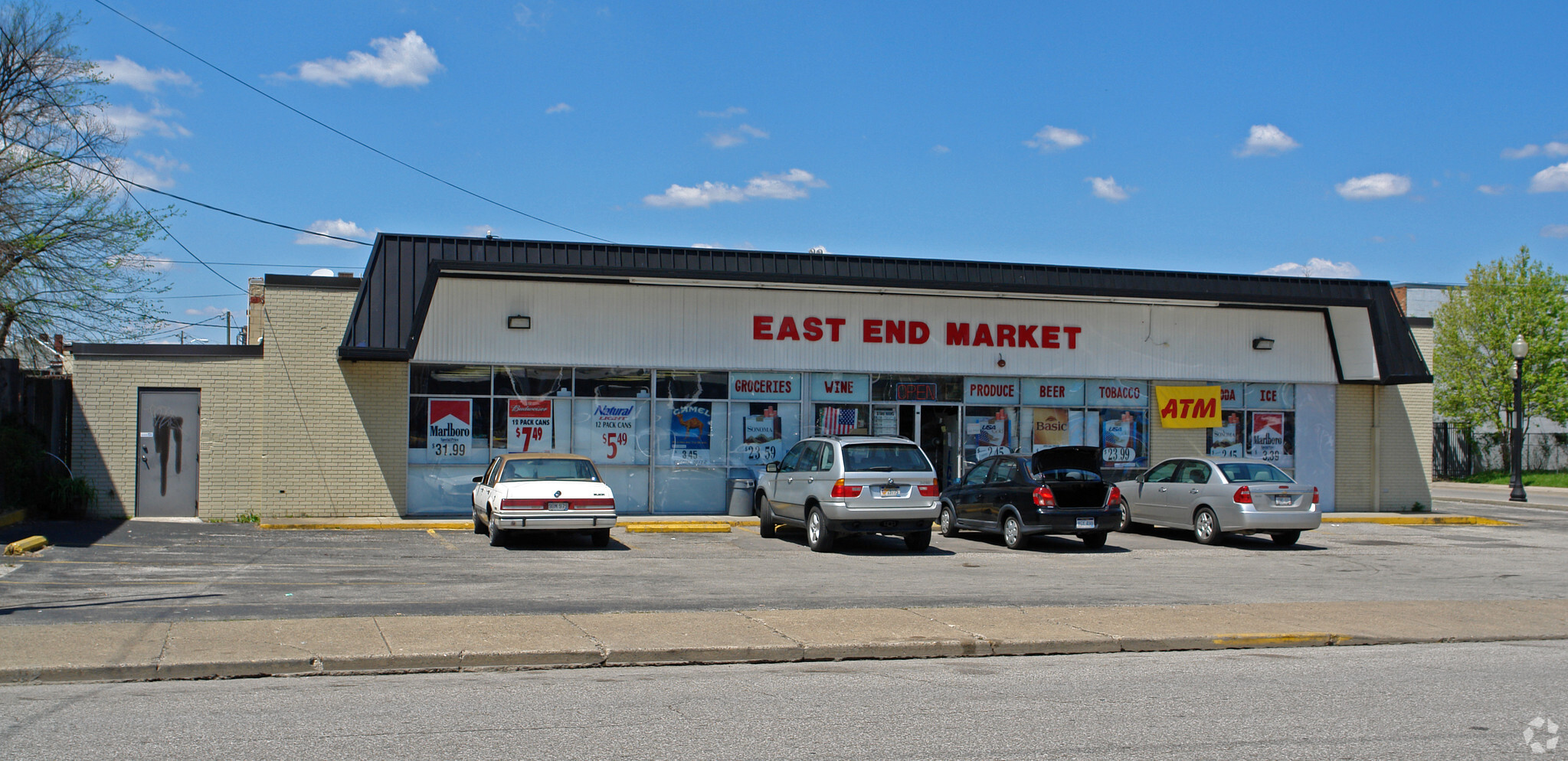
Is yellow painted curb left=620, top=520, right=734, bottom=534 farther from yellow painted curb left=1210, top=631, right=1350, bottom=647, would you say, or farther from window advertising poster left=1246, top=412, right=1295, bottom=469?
window advertising poster left=1246, top=412, right=1295, bottom=469

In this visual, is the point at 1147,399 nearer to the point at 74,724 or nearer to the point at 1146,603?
the point at 1146,603

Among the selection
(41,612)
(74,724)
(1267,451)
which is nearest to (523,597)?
(41,612)

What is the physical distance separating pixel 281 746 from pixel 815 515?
1131 centimetres

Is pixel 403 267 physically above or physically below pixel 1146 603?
above

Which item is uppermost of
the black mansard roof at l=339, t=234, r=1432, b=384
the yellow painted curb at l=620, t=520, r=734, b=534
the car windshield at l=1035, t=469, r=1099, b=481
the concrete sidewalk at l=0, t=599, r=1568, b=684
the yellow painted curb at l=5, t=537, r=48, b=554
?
the black mansard roof at l=339, t=234, r=1432, b=384

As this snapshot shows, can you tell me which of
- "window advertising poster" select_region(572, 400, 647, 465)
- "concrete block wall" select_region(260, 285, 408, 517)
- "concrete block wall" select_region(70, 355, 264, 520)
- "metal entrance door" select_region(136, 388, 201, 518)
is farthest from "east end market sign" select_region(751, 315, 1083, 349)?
"metal entrance door" select_region(136, 388, 201, 518)

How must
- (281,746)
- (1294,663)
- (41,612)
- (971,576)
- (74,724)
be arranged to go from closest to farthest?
(281,746), (74,724), (1294,663), (41,612), (971,576)

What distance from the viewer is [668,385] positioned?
74.0 ft

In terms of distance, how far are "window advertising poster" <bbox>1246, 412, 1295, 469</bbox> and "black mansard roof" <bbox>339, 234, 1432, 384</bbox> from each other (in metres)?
2.23

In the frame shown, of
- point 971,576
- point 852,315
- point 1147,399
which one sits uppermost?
point 852,315

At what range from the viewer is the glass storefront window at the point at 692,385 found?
22.5 m

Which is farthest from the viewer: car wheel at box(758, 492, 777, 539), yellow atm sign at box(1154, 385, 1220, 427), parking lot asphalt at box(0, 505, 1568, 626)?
yellow atm sign at box(1154, 385, 1220, 427)

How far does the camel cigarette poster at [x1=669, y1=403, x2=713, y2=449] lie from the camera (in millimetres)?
22562

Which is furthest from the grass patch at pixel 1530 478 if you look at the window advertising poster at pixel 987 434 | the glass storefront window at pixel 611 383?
the glass storefront window at pixel 611 383
